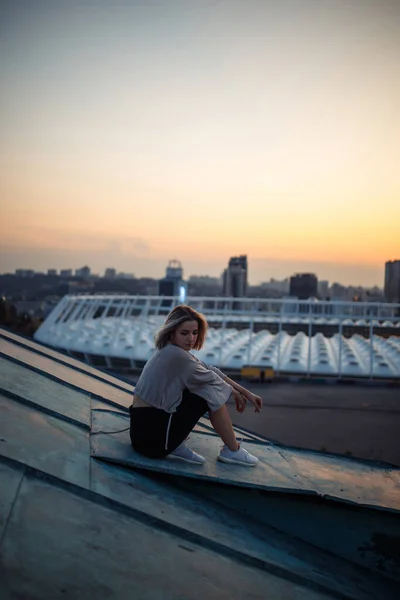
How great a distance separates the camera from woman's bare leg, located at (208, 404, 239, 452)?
348 cm

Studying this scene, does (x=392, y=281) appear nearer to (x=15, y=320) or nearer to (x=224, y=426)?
(x=15, y=320)

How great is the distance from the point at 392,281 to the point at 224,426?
249 ft

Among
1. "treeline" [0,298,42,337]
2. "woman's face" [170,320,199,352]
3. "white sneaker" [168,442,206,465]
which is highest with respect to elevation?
"woman's face" [170,320,199,352]

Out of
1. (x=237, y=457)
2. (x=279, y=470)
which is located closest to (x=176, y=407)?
(x=237, y=457)

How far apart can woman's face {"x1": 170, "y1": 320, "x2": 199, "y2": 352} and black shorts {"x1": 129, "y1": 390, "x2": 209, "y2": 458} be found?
0.40 meters

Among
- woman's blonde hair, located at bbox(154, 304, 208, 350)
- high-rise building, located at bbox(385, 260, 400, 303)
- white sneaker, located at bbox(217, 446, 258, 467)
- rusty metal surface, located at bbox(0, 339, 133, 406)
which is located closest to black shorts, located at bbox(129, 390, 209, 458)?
white sneaker, located at bbox(217, 446, 258, 467)

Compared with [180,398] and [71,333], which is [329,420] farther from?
[71,333]

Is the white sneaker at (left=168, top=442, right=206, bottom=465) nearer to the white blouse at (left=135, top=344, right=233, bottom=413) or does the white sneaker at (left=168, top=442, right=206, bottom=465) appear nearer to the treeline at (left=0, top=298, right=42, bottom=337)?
the white blouse at (left=135, top=344, right=233, bottom=413)

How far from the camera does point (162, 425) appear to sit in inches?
131

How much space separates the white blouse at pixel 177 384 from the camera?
3412mm

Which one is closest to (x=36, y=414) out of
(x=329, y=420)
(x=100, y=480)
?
(x=100, y=480)

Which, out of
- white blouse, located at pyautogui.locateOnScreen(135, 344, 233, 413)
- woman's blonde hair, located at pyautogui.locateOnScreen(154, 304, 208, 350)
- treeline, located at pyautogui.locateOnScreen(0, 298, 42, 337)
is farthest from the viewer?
treeline, located at pyautogui.locateOnScreen(0, 298, 42, 337)

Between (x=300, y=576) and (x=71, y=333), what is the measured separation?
1252 inches

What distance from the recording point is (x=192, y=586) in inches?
84.9
